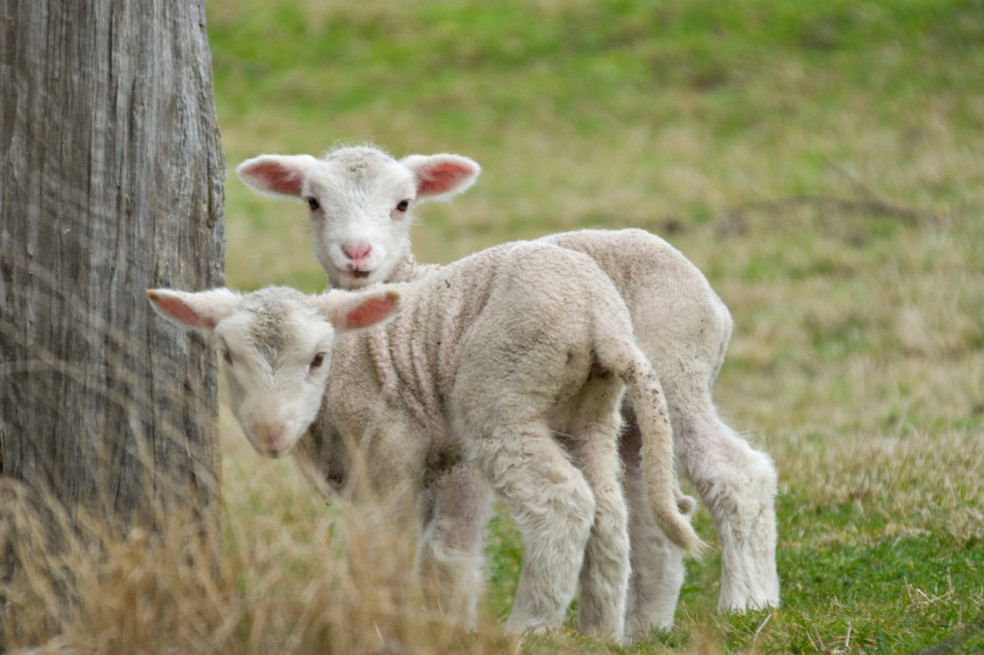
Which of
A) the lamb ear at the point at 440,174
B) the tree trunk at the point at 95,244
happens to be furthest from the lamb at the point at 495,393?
the lamb ear at the point at 440,174

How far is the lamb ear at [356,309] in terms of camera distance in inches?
173

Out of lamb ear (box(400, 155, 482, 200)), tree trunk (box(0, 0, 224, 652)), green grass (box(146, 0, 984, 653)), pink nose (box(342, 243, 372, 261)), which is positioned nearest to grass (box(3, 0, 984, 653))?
green grass (box(146, 0, 984, 653))

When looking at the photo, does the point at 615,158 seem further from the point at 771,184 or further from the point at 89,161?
the point at 89,161

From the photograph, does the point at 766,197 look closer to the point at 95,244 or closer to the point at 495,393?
the point at 495,393

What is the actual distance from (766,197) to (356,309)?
1097 centimetres

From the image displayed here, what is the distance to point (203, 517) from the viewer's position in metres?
4.23

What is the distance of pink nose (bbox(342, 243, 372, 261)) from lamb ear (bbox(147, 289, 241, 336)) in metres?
1.19

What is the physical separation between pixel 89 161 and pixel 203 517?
1296mm

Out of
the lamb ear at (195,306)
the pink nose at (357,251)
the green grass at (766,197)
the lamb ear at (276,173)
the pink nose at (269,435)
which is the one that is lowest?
the green grass at (766,197)

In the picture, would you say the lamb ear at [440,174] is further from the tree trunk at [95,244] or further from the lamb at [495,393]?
the tree trunk at [95,244]

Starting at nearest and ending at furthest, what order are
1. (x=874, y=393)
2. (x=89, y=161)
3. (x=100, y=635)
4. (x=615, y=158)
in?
(x=100, y=635) → (x=89, y=161) → (x=874, y=393) → (x=615, y=158)

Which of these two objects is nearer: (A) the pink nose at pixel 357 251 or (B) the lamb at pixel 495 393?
(B) the lamb at pixel 495 393

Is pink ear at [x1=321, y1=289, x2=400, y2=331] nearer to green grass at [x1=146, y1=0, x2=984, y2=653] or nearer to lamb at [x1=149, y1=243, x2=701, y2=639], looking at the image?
lamb at [x1=149, y1=243, x2=701, y2=639]

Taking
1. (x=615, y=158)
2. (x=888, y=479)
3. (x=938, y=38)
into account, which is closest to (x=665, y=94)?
(x=615, y=158)
